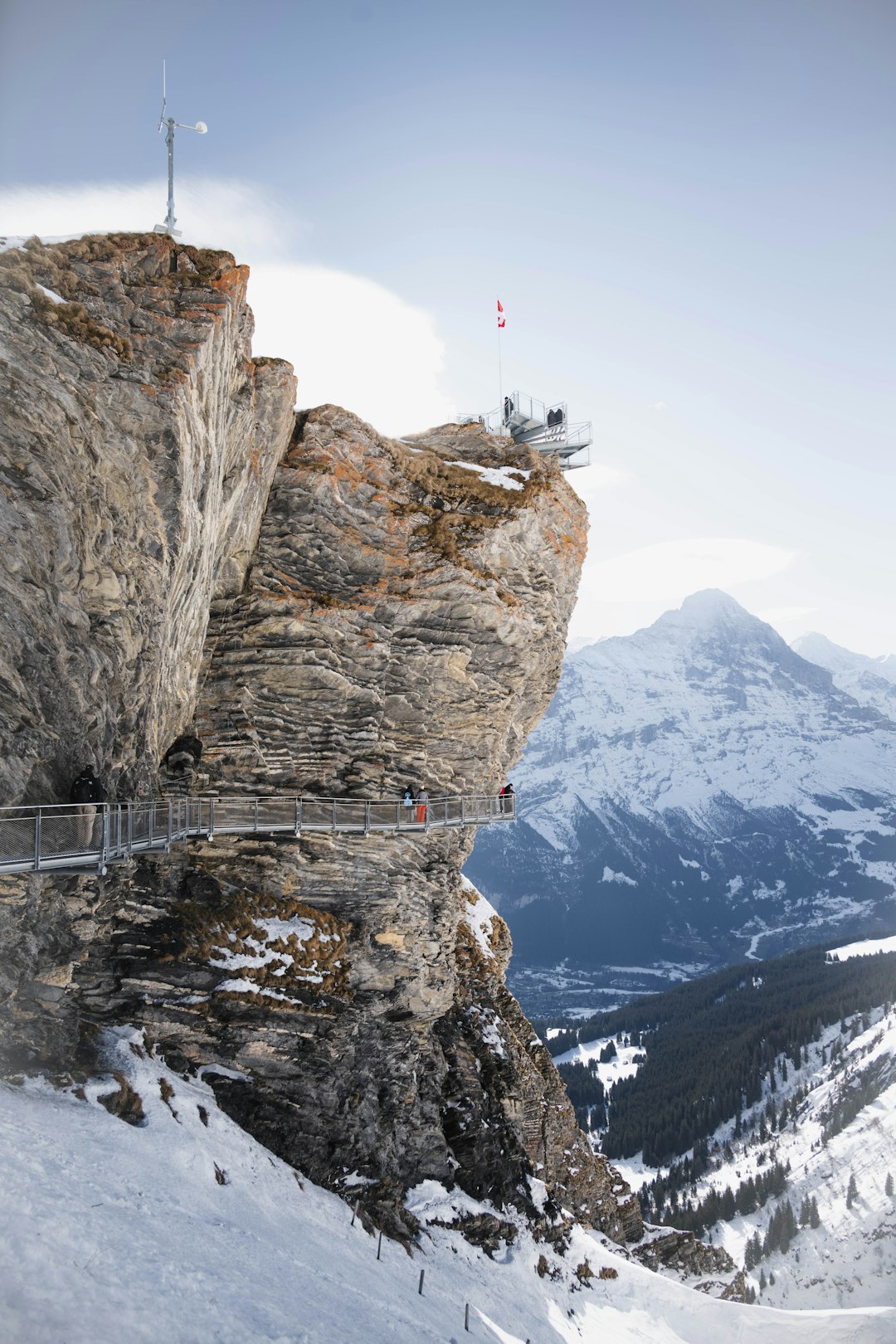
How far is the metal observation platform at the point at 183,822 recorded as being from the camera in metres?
16.5

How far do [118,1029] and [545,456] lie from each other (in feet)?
87.3

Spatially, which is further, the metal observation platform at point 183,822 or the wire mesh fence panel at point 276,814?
the wire mesh fence panel at point 276,814

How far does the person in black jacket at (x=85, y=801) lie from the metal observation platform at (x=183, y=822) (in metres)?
0.03

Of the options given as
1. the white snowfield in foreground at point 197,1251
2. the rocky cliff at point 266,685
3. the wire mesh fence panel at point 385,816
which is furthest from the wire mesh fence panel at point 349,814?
the white snowfield in foreground at point 197,1251

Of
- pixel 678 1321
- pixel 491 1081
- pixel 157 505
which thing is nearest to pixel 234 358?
pixel 157 505

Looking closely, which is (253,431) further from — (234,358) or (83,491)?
(83,491)

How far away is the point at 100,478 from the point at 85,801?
687 cm

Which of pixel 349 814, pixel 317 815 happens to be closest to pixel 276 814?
pixel 317 815

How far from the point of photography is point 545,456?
121 feet

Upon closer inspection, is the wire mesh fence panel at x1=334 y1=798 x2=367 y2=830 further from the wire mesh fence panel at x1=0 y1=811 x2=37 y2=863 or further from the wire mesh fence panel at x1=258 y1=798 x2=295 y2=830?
the wire mesh fence panel at x1=0 y1=811 x2=37 y2=863

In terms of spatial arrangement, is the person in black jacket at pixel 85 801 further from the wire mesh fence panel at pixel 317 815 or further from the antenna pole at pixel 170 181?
the antenna pole at pixel 170 181

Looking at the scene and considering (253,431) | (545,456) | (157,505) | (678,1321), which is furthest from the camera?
(678,1321)

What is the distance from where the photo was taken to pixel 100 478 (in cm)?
1783

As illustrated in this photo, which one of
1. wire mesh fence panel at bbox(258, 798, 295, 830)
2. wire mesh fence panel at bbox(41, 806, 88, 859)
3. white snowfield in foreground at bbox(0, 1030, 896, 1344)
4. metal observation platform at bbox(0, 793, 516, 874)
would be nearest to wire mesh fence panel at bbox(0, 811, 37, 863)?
metal observation platform at bbox(0, 793, 516, 874)
